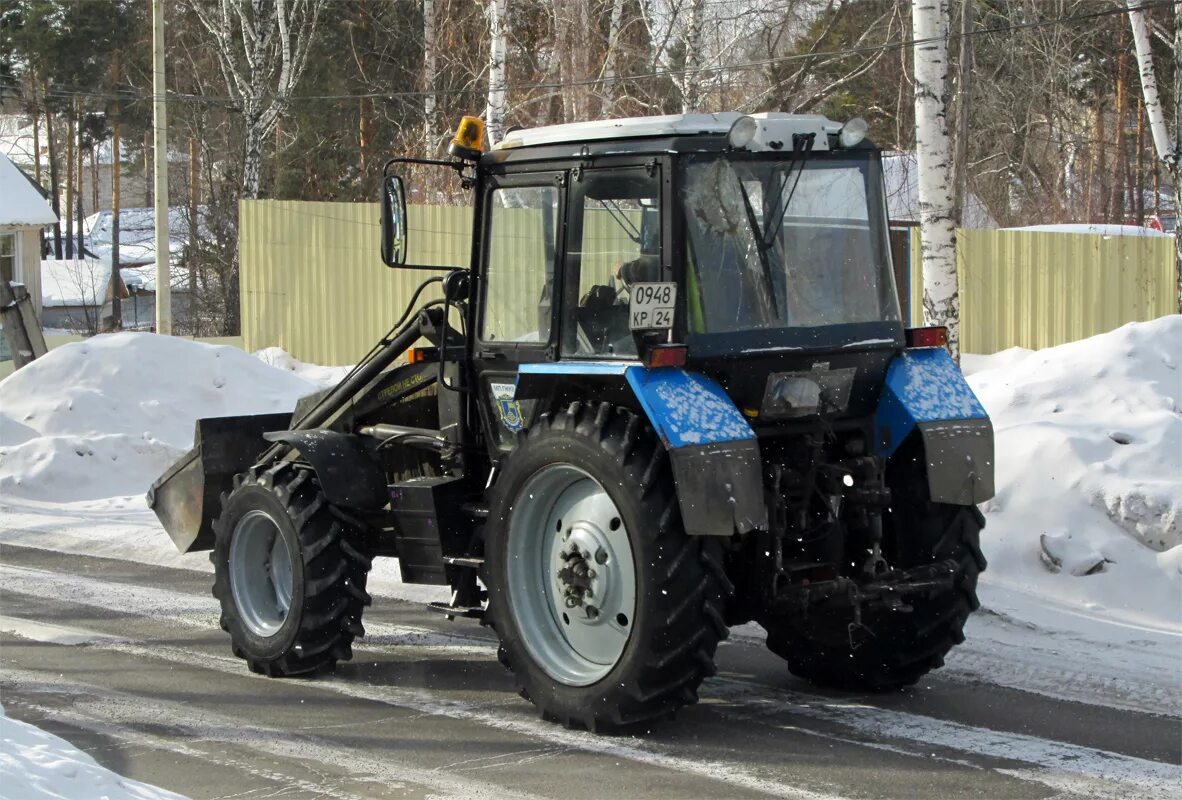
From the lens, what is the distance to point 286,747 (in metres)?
6.31

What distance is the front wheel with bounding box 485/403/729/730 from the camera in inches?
235

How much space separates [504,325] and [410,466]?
1.17 m

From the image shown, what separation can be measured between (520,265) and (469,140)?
0.66 metres

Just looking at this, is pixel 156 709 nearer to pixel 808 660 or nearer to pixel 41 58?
pixel 808 660

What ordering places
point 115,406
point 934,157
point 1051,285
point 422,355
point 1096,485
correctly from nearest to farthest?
1. point 422,355
2. point 1096,485
3. point 934,157
4. point 115,406
5. point 1051,285

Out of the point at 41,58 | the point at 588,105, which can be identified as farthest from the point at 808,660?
the point at 41,58

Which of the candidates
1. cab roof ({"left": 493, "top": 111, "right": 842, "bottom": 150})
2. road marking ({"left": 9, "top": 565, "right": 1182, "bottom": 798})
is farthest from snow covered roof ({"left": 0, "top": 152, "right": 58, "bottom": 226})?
→ cab roof ({"left": 493, "top": 111, "right": 842, "bottom": 150})

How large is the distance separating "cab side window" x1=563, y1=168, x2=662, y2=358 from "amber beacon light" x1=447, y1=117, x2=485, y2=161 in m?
0.68

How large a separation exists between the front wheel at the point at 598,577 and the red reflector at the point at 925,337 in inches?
61.6

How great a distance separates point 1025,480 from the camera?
10047 millimetres

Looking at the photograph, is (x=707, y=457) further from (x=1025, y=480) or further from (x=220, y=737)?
(x=1025, y=480)

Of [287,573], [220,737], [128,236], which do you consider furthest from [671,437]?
[128,236]

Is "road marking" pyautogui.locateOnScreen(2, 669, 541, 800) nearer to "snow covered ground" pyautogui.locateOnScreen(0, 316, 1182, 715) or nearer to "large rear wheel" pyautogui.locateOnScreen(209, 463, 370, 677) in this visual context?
"large rear wheel" pyautogui.locateOnScreen(209, 463, 370, 677)

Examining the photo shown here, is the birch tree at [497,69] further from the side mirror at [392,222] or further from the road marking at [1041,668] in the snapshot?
the side mirror at [392,222]
